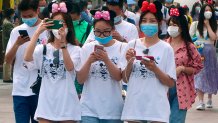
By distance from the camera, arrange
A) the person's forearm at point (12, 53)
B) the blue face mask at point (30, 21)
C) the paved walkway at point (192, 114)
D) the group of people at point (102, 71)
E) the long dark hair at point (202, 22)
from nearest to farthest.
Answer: the group of people at point (102, 71)
the person's forearm at point (12, 53)
the blue face mask at point (30, 21)
the paved walkway at point (192, 114)
the long dark hair at point (202, 22)

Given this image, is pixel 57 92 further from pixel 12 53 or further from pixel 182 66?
pixel 182 66

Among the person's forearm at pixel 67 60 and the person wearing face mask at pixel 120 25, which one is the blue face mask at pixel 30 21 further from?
the person wearing face mask at pixel 120 25

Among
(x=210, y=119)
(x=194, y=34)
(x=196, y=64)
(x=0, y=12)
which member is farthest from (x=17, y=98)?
(x=0, y=12)

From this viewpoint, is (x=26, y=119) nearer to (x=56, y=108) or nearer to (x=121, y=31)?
(x=56, y=108)

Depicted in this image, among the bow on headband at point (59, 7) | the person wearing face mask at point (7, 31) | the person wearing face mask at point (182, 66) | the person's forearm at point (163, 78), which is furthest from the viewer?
the person wearing face mask at point (7, 31)

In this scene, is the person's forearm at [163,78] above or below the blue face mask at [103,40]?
below

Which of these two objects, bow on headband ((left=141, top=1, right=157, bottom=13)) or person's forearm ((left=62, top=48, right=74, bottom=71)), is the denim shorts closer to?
person's forearm ((left=62, top=48, right=74, bottom=71))

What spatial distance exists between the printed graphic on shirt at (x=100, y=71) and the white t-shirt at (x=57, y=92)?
0.16 m

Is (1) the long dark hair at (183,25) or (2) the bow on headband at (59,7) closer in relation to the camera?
(2) the bow on headband at (59,7)

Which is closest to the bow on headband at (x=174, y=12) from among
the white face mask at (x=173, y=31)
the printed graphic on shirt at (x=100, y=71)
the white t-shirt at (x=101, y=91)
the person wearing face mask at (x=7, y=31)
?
the white face mask at (x=173, y=31)

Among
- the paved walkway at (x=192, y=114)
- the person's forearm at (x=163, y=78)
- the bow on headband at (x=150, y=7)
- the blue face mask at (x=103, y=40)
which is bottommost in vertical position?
the paved walkway at (x=192, y=114)

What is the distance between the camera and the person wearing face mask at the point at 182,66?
26.3 ft

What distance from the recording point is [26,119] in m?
7.77

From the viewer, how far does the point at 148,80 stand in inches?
265
